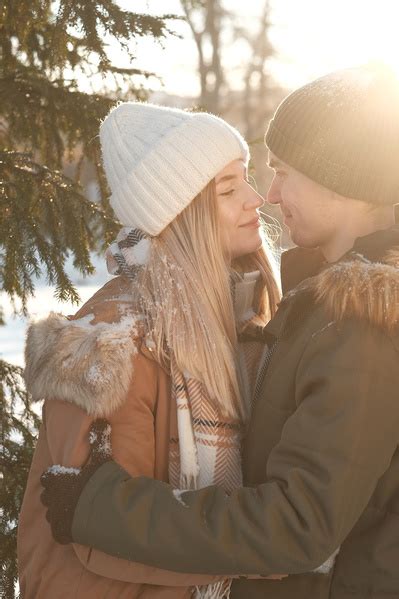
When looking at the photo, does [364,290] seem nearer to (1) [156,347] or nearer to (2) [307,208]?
(2) [307,208]

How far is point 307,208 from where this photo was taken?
2283 millimetres

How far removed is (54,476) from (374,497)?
86cm

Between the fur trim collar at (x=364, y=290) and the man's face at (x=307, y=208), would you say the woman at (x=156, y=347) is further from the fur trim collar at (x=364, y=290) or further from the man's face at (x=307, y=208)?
the fur trim collar at (x=364, y=290)

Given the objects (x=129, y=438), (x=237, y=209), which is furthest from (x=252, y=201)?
(x=129, y=438)

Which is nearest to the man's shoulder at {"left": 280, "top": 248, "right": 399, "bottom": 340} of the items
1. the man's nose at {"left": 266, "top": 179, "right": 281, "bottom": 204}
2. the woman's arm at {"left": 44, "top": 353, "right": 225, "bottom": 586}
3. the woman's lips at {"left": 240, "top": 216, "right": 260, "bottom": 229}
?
→ the man's nose at {"left": 266, "top": 179, "right": 281, "bottom": 204}

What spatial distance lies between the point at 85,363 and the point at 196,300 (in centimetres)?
42

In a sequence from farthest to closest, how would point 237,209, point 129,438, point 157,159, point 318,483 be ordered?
Answer: point 237,209
point 157,159
point 129,438
point 318,483

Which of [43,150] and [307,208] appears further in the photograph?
[43,150]

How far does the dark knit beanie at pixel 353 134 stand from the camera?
7.04 ft

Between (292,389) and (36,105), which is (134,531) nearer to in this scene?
(292,389)

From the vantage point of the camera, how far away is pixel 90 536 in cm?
206

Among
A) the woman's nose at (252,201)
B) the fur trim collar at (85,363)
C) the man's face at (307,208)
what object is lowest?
the fur trim collar at (85,363)

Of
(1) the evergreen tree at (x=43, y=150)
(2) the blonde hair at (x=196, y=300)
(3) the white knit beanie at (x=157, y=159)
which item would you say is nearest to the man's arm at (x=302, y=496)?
(2) the blonde hair at (x=196, y=300)

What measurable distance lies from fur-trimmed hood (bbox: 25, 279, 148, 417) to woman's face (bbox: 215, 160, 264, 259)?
49 centimetres
